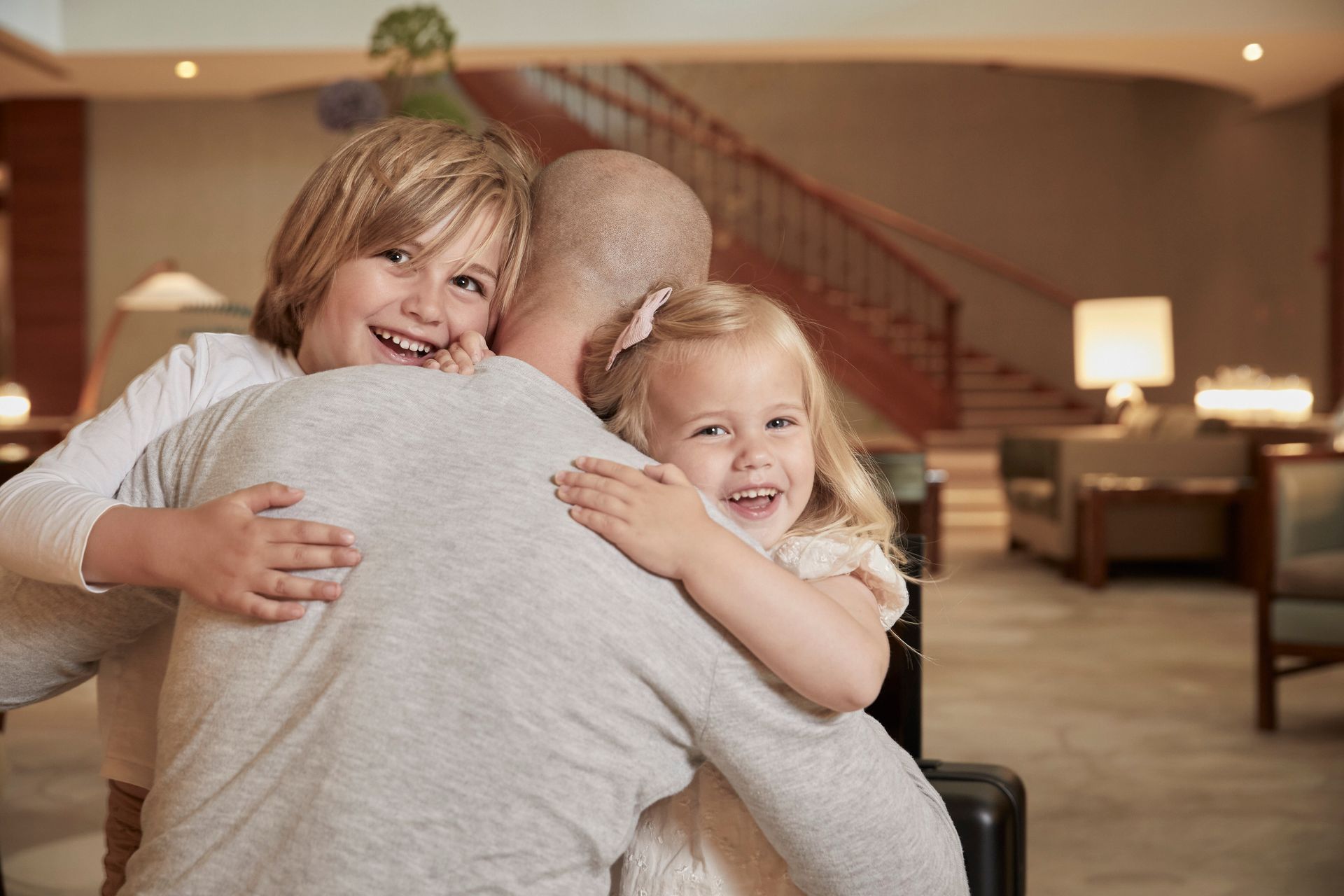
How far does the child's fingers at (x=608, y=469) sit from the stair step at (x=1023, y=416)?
970 cm

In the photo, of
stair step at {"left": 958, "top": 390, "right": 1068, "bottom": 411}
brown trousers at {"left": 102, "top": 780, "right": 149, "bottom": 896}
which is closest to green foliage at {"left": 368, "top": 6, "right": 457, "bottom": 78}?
brown trousers at {"left": 102, "top": 780, "right": 149, "bottom": 896}

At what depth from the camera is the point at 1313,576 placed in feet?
11.9

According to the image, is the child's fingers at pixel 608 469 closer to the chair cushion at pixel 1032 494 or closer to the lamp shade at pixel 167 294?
the lamp shade at pixel 167 294

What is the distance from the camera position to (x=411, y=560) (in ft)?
2.73

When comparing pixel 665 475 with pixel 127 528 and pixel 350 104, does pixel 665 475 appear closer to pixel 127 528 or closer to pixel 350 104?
pixel 127 528

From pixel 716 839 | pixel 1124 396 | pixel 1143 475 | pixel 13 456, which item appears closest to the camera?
pixel 716 839

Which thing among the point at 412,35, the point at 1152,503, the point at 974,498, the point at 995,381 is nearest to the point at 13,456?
the point at 412,35

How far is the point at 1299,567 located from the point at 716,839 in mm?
3212

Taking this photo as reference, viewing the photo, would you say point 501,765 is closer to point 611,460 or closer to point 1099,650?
point 611,460

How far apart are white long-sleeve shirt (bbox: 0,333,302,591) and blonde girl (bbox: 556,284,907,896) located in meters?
0.43

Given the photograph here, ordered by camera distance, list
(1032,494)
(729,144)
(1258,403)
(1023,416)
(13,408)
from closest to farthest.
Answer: (13,408), (1032,494), (1258,403), (729,144), (1023,416)

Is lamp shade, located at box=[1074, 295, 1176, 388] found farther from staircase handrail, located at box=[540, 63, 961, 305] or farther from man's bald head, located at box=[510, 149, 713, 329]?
man's bald head, located at box=[510, 149, 713, 329]

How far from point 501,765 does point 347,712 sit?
110 millimetres

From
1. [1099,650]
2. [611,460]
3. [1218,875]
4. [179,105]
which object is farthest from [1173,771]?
[179,105]
